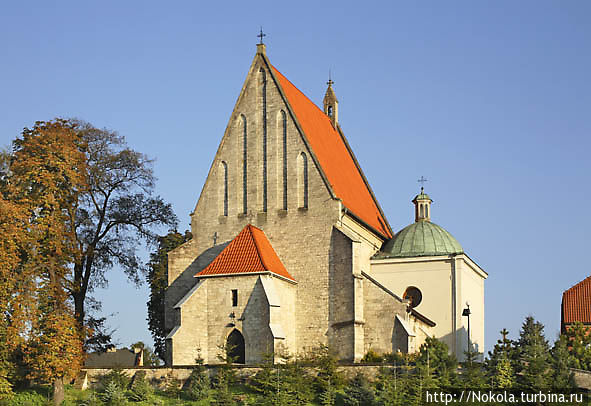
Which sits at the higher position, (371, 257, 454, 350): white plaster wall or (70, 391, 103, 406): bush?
(371, 257, 454, 350): white plaster wall

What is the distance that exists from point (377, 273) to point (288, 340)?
7.15 m

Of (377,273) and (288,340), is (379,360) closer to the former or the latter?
(288,340)

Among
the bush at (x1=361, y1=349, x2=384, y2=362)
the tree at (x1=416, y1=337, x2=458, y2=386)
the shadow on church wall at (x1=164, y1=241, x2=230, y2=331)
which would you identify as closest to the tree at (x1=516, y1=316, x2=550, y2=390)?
the tree at (x1=416, y1=337, x2=458, y2=386)

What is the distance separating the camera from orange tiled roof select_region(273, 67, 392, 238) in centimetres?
4238

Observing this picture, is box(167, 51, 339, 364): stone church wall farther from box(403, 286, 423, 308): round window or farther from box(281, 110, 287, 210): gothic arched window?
box(403, 286, 423, 308): round window

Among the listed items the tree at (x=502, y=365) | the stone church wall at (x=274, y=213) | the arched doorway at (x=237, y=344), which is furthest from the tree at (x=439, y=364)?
the arched doorway at (x=237, y=344)

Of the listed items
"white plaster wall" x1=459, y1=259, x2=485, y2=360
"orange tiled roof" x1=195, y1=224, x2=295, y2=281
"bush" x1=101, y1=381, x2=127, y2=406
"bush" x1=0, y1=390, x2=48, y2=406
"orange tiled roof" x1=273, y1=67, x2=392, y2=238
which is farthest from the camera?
"orange tiled roof" x1=273, y1=67, x2=392, y2=238

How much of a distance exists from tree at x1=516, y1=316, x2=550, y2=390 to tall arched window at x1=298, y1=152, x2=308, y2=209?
12662mm

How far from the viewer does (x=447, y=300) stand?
41531mm

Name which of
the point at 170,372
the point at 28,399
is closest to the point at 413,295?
the point at 170,372

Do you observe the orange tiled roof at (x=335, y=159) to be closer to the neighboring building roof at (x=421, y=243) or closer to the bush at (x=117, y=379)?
the neighboring building roof at (x=421, y=243)

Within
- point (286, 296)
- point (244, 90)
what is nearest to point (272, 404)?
point (286, 296)

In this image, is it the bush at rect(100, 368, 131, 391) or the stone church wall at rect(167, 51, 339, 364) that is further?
the stone church wall at rect(167, 51, 339, 364)

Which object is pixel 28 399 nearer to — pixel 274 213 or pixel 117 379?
pixel 117 379
